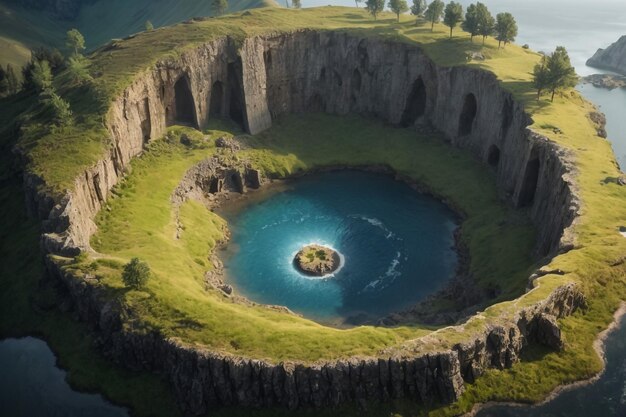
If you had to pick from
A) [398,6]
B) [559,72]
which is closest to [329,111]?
[398,6]

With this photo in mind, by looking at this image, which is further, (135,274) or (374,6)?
(374,6)

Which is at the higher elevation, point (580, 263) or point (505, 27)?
point (505, 27)

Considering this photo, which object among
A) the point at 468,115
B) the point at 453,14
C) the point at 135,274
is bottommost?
the point at 135,274

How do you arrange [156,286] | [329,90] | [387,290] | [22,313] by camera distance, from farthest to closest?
[329,90], [387,290], [22,313], [156,286]

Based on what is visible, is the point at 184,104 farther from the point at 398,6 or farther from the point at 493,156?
the point at 398,6

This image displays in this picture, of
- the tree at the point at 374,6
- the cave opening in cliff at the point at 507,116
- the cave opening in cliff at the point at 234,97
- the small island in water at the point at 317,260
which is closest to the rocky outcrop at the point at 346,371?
the small island in water at the point at 317,260

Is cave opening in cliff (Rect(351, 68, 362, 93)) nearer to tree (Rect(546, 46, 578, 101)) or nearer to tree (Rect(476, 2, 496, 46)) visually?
tree (Rect(476, 2, 496, 46))

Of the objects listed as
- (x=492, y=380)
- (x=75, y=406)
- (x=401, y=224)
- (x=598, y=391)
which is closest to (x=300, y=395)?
(x=492, y=380)

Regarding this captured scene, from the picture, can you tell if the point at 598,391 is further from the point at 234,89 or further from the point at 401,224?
the point at 234,89
